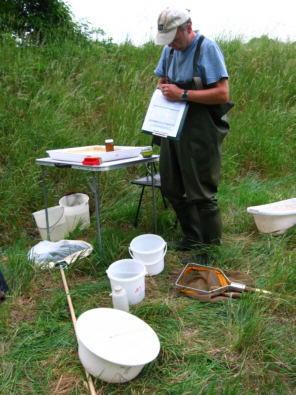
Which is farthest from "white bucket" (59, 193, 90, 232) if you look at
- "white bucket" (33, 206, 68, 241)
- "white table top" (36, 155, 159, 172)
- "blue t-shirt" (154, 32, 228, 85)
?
"blue t-shirt" (154, 32, 228, 85)

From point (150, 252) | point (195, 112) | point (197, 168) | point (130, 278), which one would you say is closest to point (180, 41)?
point (195, 112)

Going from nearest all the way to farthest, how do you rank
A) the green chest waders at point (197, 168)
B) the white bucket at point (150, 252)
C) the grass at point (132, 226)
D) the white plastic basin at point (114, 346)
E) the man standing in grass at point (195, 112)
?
the white plastic basin at point (114, 346), the grass at point (132, 226), the man standing in grass at point (195, 112), the green chest waders at point (197, 168), the white bucket at point (150, 252)

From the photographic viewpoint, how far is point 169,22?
224 cm

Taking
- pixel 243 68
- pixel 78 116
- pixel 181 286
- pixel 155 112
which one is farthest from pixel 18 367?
pixel 243 68

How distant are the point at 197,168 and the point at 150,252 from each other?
758 mm

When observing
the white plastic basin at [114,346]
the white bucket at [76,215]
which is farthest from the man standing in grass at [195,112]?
Result: the white plastic basin at [114,346]

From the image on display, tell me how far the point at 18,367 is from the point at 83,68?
4783 millimetres

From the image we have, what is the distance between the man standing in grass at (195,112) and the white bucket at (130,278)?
68 cm

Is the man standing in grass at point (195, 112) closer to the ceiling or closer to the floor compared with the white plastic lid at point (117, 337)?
closer to the ceiling

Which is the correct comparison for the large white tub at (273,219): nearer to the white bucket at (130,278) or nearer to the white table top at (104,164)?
the white table top at (104,164)

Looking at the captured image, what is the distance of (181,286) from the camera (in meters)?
2.34

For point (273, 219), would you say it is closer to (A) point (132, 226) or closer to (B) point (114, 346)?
(A) point (132, 226)

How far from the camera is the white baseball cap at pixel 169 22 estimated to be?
223 centimetres

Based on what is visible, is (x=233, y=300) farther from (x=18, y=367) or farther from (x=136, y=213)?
(x=136, y=213)
